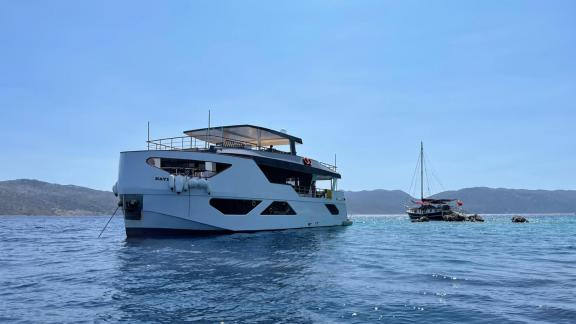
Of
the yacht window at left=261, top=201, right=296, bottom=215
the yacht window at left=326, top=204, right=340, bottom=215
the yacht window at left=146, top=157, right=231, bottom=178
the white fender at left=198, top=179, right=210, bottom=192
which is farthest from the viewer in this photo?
the yacht window at left=326, top=204, right=340, bottom=215

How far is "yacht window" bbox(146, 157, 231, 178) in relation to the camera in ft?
69.8

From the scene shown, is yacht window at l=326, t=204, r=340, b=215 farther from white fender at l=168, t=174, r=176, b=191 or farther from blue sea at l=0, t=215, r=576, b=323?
blue sea at l=0, t=215, r=576, b=323

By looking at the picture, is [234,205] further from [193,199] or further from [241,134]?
[241,134]

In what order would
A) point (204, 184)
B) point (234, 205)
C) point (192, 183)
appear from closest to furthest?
point (192, 183) → point (204, 184) → point (234, 205)

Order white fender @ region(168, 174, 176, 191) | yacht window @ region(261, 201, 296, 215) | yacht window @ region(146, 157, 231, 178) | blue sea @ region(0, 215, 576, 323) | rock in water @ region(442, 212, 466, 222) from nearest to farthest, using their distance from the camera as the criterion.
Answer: blue sea @ region(0, 215, 576, 323)
white fender @ region(168, 174, 176, 191)
yacht window @ region(146, 157, 231, 178)
yacht window @ region(261, 201, 296, 215)
rock in water @ region(442, 212, 466, 222)

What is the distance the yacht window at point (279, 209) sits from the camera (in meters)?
25.4

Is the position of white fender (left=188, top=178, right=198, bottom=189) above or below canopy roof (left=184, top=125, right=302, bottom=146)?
below

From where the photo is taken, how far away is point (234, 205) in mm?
22875

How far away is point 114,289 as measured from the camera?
28.7ft

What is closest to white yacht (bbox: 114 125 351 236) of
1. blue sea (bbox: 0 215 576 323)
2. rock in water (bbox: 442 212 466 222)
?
blue sea (bbox: 0 215 576 323)

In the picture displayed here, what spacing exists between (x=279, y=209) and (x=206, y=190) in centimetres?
679

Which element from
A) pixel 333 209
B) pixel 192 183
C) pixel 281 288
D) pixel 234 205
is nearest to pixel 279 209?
pixel 234 205

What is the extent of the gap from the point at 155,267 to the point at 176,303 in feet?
15.3

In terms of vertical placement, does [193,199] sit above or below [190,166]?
below
